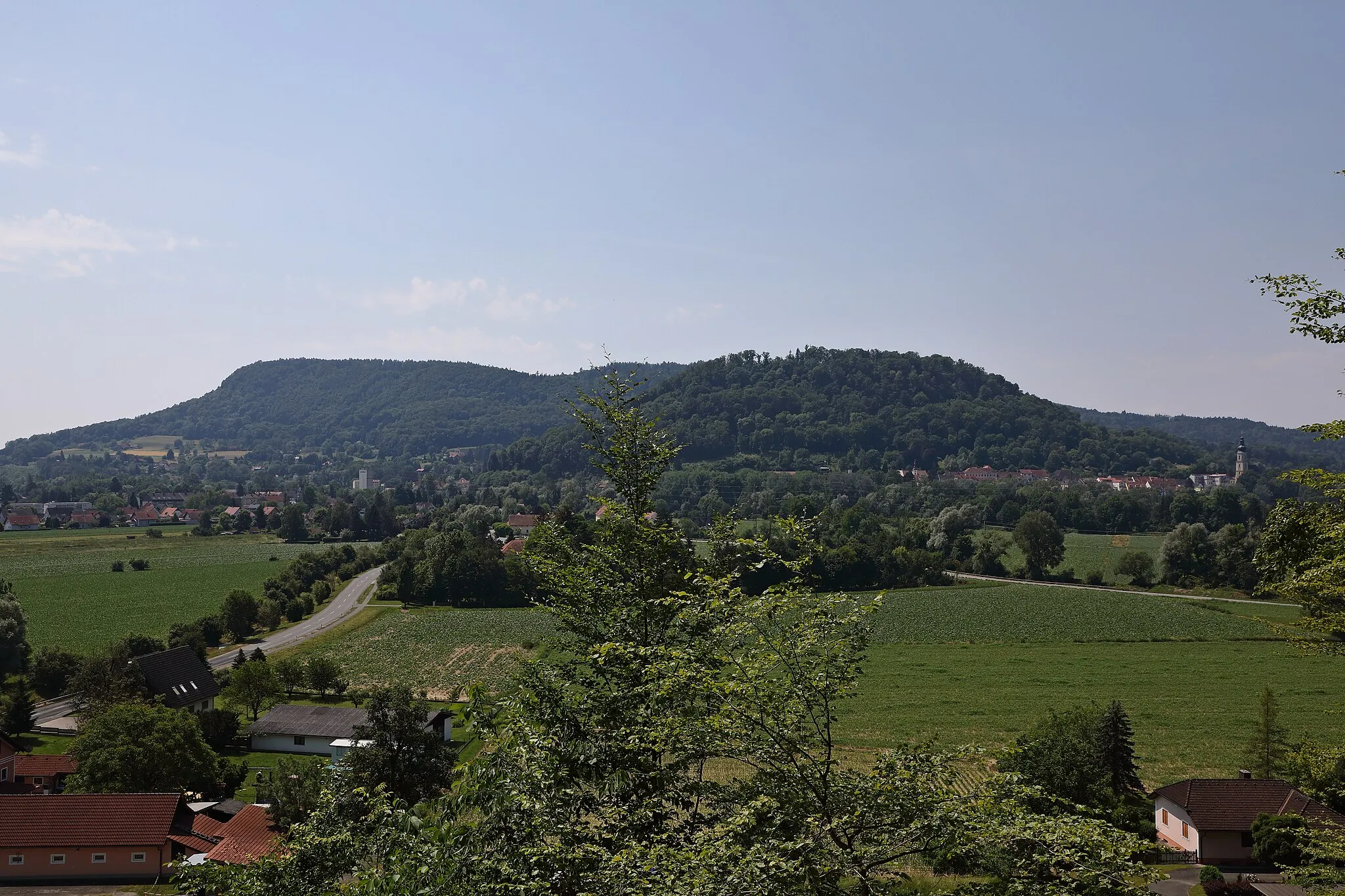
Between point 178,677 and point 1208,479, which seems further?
point 1208,479

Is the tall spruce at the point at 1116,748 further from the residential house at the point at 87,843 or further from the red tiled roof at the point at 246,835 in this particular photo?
the residential house at the point at 87,843

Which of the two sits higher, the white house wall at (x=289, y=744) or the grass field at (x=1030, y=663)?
the grass field at (x=1030, y=663)

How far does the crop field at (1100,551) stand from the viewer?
8169cm

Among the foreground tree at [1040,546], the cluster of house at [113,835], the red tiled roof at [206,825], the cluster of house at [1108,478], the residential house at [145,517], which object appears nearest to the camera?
the cluster of house at [113,835]

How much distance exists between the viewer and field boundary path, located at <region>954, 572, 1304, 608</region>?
6569 centimetres

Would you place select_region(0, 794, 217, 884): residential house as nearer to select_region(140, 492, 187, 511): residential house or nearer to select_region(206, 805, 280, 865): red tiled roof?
select_region(206, 805, 280, 865): red tiled roof

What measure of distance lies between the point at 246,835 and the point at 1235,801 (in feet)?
86.8

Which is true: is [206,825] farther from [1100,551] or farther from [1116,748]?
[1100,551]

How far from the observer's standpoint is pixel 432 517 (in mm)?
118375

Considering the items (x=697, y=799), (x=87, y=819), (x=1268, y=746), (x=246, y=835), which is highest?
(x=697, y=799)

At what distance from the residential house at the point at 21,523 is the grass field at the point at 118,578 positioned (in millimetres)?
9988

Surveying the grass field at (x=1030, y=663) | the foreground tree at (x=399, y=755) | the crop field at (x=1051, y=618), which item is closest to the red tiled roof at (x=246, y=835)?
the foreground tree at (x=399, y=755)

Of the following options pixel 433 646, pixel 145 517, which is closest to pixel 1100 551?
pixel 433 646

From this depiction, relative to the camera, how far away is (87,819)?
23562 millimetres
